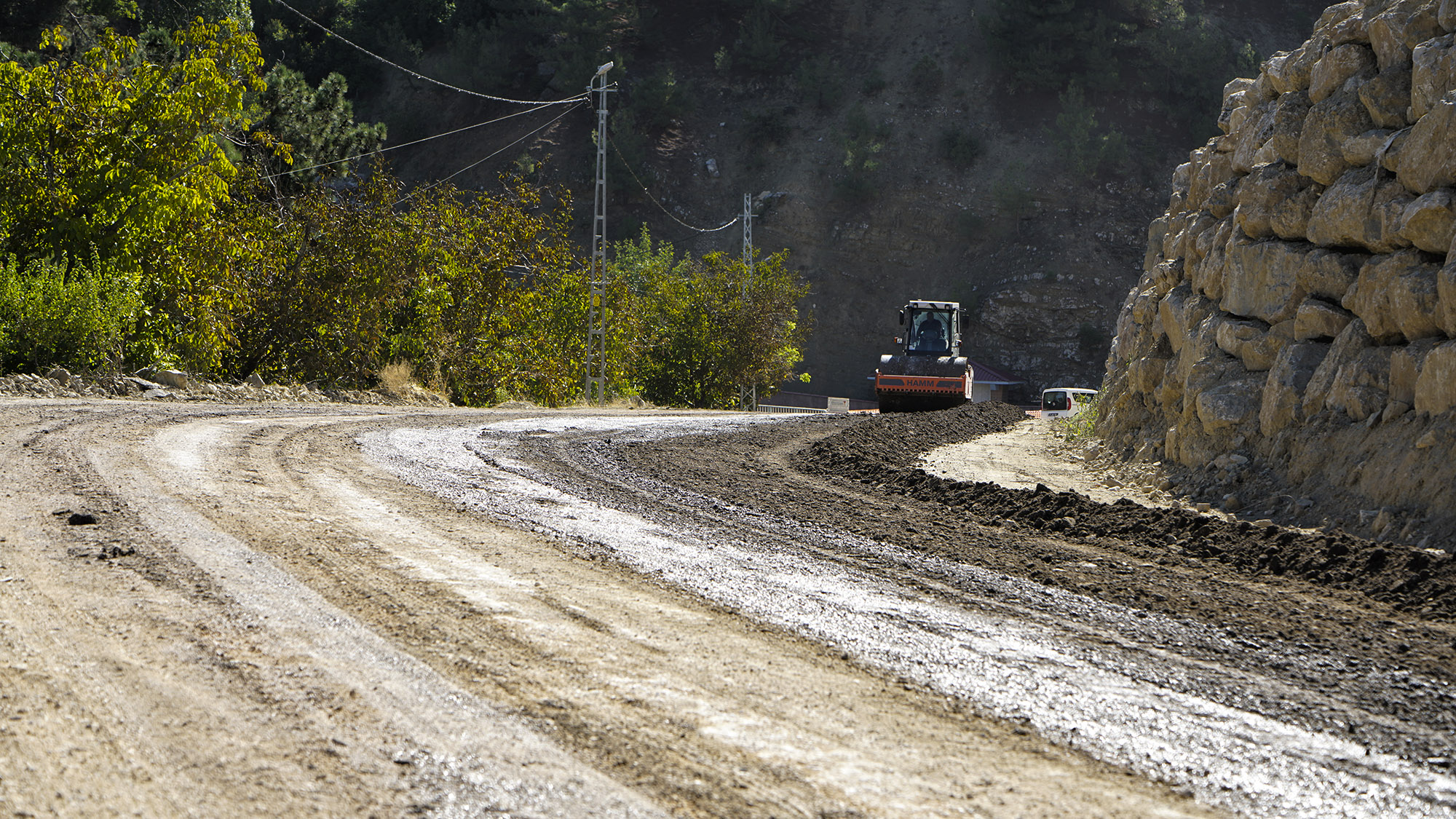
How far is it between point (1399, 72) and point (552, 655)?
360 inches

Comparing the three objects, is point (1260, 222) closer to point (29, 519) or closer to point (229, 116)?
point (29, 519)

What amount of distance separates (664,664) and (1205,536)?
4693mm

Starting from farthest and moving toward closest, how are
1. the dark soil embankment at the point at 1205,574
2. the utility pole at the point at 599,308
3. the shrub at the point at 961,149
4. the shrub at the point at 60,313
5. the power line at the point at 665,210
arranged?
the power line at the point at 665,210
the shrub at the point at 961,149
the utility pole at the point at 599,308
the shrub at the point at 60,313
the dark soil embankment at the point at 1205,574

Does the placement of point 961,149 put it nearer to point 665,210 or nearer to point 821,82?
point 821,82

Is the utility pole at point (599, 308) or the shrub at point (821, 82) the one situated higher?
the shrub at point (821, 82)

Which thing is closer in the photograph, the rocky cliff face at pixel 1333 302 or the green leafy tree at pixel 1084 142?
the rocky cliff face at pixel 1333 302

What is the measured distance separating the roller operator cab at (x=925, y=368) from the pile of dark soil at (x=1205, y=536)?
56.8 ft

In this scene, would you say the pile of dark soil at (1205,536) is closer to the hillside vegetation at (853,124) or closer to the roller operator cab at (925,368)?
the roller operator cab at (925,368)

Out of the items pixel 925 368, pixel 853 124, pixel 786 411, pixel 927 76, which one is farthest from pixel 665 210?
pixel 925 368

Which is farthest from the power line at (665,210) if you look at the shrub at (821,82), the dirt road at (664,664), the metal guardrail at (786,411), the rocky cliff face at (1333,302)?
the dirt road at (664,664)

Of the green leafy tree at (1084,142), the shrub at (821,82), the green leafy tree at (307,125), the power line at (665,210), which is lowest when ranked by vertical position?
the green leafy tree at (307,125)

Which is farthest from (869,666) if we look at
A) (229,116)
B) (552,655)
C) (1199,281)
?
(229,116)

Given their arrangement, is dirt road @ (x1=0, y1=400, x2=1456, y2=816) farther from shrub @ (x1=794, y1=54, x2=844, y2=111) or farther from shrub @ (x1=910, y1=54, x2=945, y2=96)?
shrub @ (x1=910, y1=54, x2=945, y2=96)

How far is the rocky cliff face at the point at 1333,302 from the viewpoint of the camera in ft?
24.4
